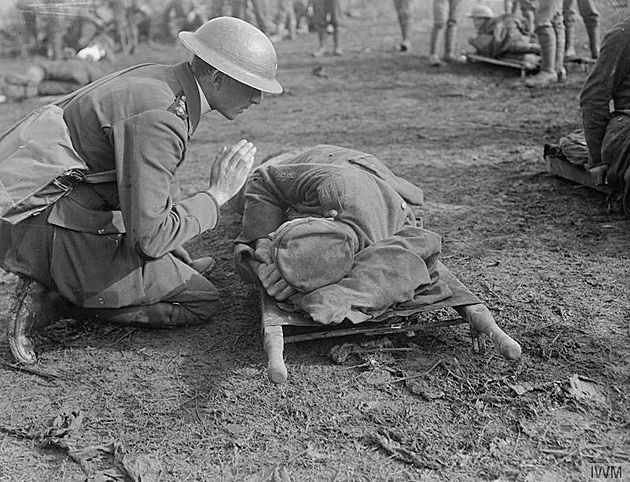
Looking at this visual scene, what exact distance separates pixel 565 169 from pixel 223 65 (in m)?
3.34

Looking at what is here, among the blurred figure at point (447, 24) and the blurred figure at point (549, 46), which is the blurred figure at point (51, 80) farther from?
the blurred figure at point (549, 46)

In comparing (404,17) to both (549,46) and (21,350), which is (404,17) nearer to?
(549,46)

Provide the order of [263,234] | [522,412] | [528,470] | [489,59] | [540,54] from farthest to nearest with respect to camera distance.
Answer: [489,59]
[540,54]
[263,234]
[522,412]
[528,470]

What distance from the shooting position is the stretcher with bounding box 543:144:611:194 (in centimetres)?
519

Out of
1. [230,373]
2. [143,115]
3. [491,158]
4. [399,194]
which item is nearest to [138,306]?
[230,373]

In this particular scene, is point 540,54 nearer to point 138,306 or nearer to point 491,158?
point 491,158

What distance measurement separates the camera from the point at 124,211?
9.73 ft

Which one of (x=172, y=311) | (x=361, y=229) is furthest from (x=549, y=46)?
(x=172, y=311)

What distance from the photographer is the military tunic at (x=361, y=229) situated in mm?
3096

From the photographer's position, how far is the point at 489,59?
10539 millimetres

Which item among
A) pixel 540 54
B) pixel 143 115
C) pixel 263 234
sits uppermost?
pixel 143 115

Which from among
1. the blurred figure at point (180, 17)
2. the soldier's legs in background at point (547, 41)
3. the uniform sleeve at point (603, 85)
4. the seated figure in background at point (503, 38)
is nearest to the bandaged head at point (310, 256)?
the uniform sleeve at point (603, 85)

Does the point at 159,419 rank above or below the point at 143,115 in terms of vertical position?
below

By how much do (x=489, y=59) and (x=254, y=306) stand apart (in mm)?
7834
